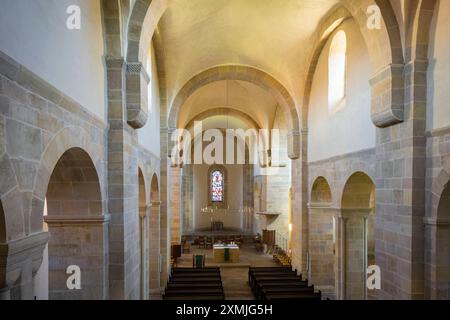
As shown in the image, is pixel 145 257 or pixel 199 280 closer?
pixel 145 257

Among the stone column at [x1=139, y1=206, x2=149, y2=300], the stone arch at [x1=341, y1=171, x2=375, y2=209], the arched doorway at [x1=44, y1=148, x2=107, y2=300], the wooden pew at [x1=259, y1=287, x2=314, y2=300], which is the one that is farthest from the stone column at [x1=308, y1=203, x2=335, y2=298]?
the arched doorway at [x1=44, y1=148, x2=107, y2=300]

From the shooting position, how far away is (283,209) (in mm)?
23359

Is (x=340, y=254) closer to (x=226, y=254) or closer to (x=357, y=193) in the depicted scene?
(x=357, y=193)

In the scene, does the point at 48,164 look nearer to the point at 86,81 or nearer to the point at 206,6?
the point at 86,81

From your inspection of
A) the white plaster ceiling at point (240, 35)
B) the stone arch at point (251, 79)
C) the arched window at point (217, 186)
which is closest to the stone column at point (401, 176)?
the white plaster ceiling at point (240, 35)

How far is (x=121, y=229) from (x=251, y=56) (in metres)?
9.63

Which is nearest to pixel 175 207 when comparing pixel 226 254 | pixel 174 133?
pixel 226 254

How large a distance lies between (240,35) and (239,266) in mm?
12211

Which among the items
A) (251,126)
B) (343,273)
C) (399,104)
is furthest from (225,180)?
(399,104)

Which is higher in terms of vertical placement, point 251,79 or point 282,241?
point 251,79

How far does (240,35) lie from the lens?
41.8ft

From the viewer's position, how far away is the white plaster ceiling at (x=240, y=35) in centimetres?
1080

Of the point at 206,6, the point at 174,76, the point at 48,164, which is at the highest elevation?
the point at 206,6

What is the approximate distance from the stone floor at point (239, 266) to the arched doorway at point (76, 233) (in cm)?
953
